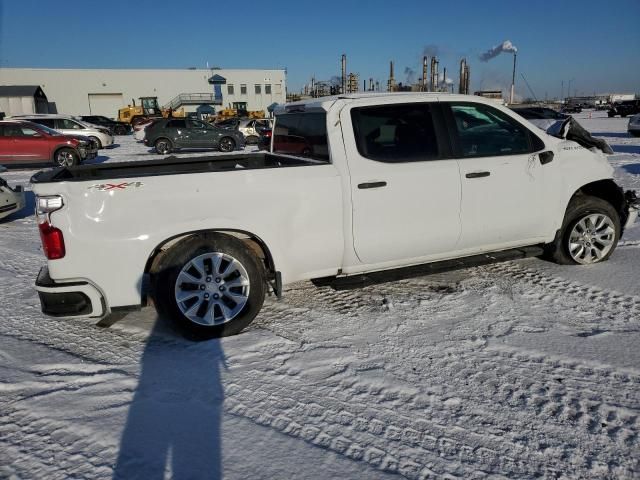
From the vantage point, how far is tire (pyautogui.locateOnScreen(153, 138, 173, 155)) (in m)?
21.2

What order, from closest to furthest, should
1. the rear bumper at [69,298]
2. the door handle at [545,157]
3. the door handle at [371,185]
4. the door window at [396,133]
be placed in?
the rear bumper at [69,298] → the door handle at [371,185] → the door window at [396,133] → the door handle at [545,157]

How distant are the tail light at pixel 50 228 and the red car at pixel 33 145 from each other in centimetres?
1446

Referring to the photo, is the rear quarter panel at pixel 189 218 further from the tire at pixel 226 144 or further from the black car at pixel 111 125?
the black car at pixel 111 125

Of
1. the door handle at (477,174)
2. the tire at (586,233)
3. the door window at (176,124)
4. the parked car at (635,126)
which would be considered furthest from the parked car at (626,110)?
the door handle at (477,174)

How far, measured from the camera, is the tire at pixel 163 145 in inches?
834

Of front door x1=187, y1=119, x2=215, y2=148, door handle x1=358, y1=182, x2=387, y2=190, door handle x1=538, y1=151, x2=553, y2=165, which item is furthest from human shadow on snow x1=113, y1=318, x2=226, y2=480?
front door x1=187, y1=119, x2=215, y2=148

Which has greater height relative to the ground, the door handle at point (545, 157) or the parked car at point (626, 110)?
the parked car at point (626, 110)

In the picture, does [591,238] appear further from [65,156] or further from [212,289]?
[65,156]

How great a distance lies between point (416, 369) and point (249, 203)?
1668 millimetres

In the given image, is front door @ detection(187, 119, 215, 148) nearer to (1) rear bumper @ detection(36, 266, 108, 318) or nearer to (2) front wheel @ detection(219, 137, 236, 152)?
(2) front wheel @ detection(219, 137, 236, 152)

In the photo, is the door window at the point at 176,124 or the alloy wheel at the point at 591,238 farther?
the door window at the point at 176,124

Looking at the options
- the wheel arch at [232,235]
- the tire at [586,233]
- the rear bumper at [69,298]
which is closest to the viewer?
the rear bumper at [69,298]

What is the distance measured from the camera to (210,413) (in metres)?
2.76

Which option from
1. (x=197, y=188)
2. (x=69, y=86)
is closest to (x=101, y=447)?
(x=197, y=188)
